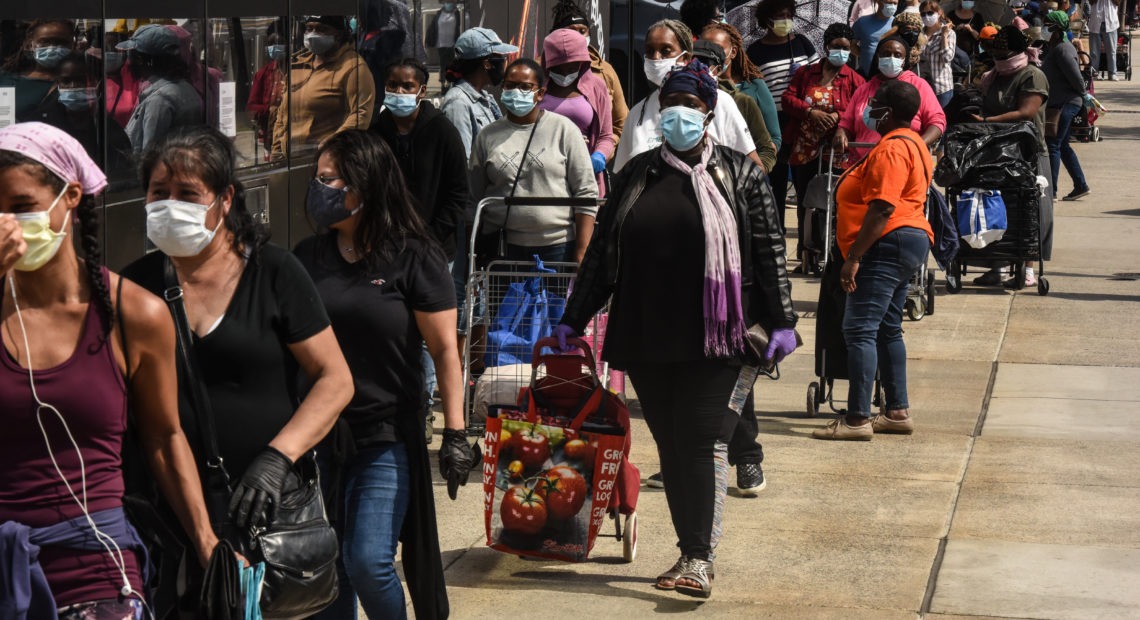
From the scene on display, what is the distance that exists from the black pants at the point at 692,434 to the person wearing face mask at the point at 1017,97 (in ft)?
25.2

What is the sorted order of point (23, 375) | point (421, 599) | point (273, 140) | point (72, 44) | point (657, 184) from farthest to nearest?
point (273, 140)
point (72, 44)
point (657, 184)
point (421, 599)
point (23, 375)

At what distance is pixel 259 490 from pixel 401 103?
4.55 meters

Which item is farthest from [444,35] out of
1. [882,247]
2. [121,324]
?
[121,324]

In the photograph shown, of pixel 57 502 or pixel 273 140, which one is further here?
pixel 273 140

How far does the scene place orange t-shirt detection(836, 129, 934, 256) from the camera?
8.24 m

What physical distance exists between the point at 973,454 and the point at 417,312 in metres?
4.39

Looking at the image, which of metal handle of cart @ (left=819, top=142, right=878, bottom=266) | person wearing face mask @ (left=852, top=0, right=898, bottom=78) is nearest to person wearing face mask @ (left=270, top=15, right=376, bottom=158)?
metal handle of cart @ (left=819, top=142, right=878, bottom=266)

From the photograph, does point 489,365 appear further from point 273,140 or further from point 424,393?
point 424,393

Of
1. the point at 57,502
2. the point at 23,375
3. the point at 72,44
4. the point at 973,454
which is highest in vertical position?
the point at 72,44

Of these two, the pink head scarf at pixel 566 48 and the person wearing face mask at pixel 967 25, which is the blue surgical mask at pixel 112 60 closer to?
the pink head scarf at pixel 566 48

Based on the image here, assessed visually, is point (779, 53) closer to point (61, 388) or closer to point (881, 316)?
point (881, 316)

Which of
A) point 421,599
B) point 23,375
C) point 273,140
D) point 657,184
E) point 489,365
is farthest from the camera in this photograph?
point 273,140

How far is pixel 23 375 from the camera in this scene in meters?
3.33

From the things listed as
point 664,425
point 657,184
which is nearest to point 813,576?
point 664,425
